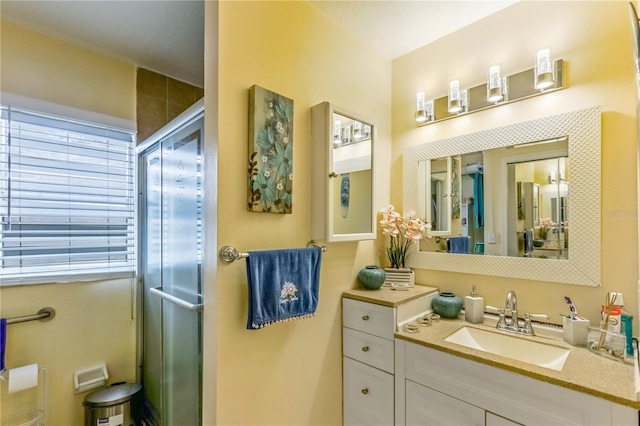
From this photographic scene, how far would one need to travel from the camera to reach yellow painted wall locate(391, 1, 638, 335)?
120 centimetres

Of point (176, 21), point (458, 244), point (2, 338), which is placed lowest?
point (2, 338)

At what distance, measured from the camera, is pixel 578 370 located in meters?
1.02

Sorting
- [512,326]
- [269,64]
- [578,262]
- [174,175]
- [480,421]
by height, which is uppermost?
[269,64]

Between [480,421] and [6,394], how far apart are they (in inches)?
92.5

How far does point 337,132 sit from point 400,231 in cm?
74

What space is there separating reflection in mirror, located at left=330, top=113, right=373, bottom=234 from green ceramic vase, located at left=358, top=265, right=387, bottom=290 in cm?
24

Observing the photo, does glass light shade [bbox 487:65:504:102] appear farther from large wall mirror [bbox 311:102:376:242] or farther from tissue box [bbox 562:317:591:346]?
tissue box [bbox 562:317:591:346]

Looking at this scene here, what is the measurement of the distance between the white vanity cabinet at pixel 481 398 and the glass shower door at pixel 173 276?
3.36 feet

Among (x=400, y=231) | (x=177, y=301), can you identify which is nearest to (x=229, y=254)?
(x=177, y=301)

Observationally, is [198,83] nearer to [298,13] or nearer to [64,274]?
[298,13]

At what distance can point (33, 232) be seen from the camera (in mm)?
1652

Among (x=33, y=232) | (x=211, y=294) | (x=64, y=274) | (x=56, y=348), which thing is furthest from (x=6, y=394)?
(x=211, y=294)

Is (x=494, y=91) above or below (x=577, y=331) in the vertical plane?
above

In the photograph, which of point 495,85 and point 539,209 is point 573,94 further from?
point 539,209
